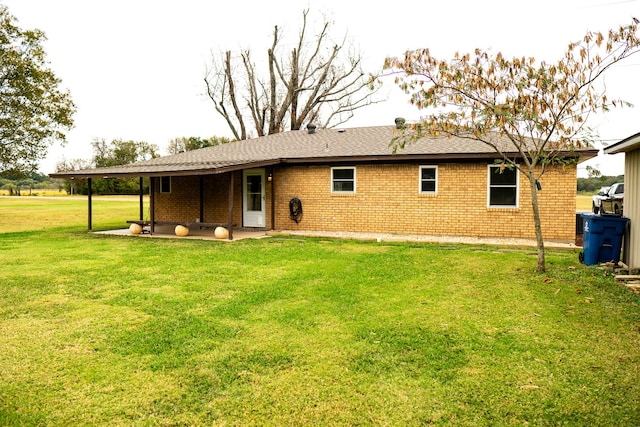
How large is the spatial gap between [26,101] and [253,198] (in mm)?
14024

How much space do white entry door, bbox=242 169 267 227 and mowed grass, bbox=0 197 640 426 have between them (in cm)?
727

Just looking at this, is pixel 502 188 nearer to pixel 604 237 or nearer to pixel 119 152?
pixel 604 237

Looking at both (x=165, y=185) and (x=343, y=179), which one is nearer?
(x=343, y=179)

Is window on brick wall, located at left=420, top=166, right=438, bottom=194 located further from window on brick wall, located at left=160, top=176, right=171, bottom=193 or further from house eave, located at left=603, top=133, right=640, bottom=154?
window on brick wall, located at left=160, top=176, right=171, bottom=193

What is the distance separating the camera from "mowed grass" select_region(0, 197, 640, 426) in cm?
314

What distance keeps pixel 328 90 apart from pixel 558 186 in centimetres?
2447

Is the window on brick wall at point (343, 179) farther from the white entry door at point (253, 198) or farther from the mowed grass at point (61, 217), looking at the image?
the mowed grass at point (61, 217)

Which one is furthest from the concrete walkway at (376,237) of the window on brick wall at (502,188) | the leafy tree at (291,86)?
the leafy tree at (291,86)

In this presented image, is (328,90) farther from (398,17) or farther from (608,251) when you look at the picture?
(608,251)

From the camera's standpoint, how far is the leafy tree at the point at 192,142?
2055 inches

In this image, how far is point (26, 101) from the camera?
2134cm

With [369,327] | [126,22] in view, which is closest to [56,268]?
[369,327]

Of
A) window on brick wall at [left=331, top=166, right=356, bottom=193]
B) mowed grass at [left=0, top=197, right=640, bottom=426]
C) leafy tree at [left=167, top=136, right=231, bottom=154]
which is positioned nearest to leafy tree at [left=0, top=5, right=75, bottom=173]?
window on brick wall at [left=331, top=166, right=356, bottom=193]

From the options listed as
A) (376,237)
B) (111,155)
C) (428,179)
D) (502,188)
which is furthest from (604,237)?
(111,155)
